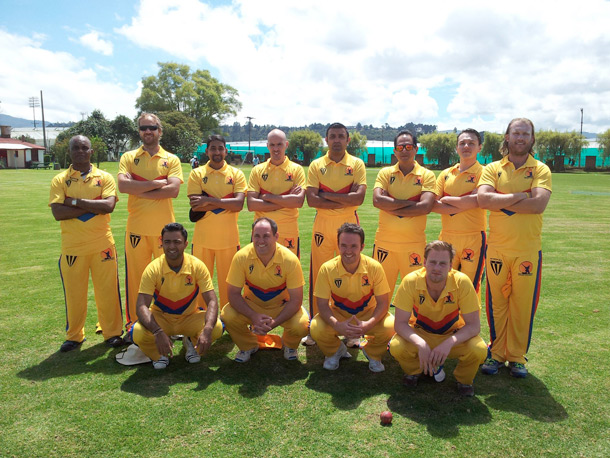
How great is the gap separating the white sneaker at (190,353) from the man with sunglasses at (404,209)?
2411mm

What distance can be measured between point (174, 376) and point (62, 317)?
2608 mm

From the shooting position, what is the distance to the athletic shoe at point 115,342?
523 centimetres

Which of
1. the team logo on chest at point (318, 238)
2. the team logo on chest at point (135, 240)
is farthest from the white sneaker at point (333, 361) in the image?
the team logo on chest at point (135, 240)

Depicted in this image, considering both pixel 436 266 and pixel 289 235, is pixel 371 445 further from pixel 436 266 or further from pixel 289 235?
pixel 289 235

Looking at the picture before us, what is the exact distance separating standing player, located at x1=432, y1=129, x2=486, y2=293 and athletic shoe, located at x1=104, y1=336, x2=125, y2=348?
13.4 feet

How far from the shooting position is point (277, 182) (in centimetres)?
570

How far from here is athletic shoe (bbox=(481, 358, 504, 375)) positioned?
458 cm

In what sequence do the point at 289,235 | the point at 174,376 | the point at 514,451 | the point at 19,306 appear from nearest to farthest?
the point at 514,451 < the point at 174,376 < the point at 289,235 < the point at 19,306

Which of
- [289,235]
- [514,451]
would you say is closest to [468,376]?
[514,451]

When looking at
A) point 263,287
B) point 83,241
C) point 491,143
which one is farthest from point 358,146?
point 83,241

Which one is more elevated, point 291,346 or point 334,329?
point 334,329

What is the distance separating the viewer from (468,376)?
411 cm

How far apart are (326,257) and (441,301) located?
5.68ft

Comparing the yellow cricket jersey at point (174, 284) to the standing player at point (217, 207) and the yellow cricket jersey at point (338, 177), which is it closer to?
the standing player at point (217, 207)
